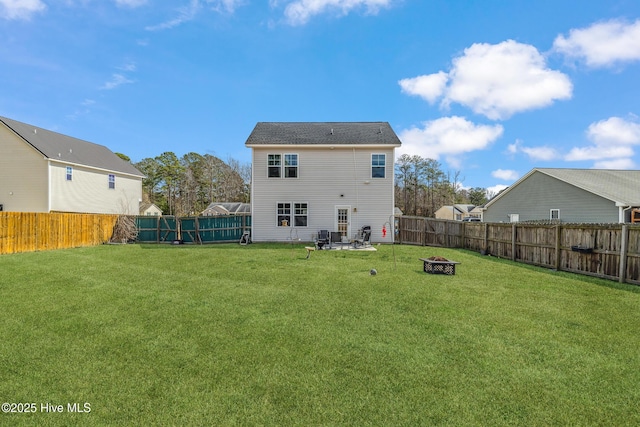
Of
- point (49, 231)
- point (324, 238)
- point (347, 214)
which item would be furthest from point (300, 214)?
point (49, 231)

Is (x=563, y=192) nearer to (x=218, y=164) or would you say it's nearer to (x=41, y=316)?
(x=41, y=316)

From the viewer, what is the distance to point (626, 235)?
298 inches

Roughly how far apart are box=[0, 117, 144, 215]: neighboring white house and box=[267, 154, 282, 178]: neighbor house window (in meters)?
14.4

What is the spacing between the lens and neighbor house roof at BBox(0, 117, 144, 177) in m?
19.5

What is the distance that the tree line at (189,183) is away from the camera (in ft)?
137

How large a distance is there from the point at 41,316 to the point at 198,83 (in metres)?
13.3

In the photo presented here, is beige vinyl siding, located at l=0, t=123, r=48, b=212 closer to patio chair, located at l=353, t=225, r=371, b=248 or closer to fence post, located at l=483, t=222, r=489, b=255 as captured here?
patio chair, located at l=353, t=225, r=371, b=248

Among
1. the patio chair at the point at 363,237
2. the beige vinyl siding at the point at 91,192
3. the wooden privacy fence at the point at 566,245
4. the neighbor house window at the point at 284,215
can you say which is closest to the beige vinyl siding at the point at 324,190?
the neighbor house window at the point at 284,215

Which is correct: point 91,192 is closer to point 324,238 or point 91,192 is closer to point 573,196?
point 324,238

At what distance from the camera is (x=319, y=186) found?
54.9 ft

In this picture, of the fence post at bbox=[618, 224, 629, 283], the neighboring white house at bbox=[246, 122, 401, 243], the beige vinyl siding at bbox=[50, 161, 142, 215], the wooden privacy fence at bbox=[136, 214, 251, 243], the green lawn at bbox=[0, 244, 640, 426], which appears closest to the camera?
the green lawn at bbox=[0, 244, 640, 426]

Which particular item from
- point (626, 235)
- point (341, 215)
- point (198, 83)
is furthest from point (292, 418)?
point (198, 83)

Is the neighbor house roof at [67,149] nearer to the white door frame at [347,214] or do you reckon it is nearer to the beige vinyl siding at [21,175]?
the beige vinyl siding at [21,175]

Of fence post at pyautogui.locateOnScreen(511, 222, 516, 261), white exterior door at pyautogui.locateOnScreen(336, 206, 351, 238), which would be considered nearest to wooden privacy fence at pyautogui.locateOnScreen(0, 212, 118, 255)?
white exterior door at pyautogui.locateOnScreen(336, 206, 351, 238)
